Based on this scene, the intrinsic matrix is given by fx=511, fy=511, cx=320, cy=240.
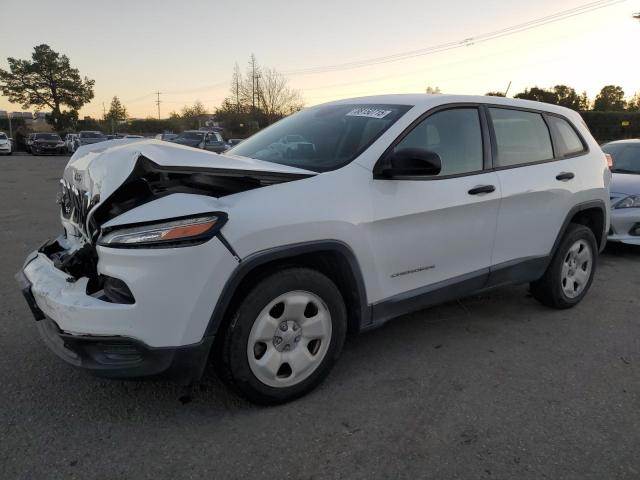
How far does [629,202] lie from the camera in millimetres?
6523

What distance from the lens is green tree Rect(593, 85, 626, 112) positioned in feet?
250

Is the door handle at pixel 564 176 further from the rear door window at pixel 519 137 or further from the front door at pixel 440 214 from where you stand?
the front door at pixel 440 214

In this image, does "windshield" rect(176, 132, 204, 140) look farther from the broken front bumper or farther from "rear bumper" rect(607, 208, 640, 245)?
the broken front bumper

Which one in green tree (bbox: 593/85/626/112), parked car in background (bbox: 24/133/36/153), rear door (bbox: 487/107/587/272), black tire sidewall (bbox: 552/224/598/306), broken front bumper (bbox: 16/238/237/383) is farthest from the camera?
green tree (bbox: 593/85/626/112)

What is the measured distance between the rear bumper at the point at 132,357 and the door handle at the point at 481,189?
2019mm

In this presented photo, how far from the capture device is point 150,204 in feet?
8.03

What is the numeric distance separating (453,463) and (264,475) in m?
0.88

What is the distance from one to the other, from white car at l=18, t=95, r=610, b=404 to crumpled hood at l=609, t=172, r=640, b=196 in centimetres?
325

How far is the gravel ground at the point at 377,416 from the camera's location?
2.36 metres

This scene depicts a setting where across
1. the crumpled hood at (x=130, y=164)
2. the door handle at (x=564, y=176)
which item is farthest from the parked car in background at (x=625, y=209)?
the crumpled hood at (x=130, y=164)

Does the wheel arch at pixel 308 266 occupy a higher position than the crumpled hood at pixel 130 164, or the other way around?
the crumpled hood at pixel 130 164

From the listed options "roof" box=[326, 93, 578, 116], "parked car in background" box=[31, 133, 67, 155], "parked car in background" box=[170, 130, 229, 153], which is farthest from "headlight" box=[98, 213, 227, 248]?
"parked car in background" box=[31, 133, 67, 155]

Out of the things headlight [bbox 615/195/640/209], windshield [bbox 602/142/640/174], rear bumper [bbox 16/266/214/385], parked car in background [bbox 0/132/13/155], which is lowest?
parked car in background [bbox 0/132/13/155]

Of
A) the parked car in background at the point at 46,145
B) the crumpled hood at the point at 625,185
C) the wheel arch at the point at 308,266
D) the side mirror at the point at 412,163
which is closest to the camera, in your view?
the wheel arch at the point at 308,266
